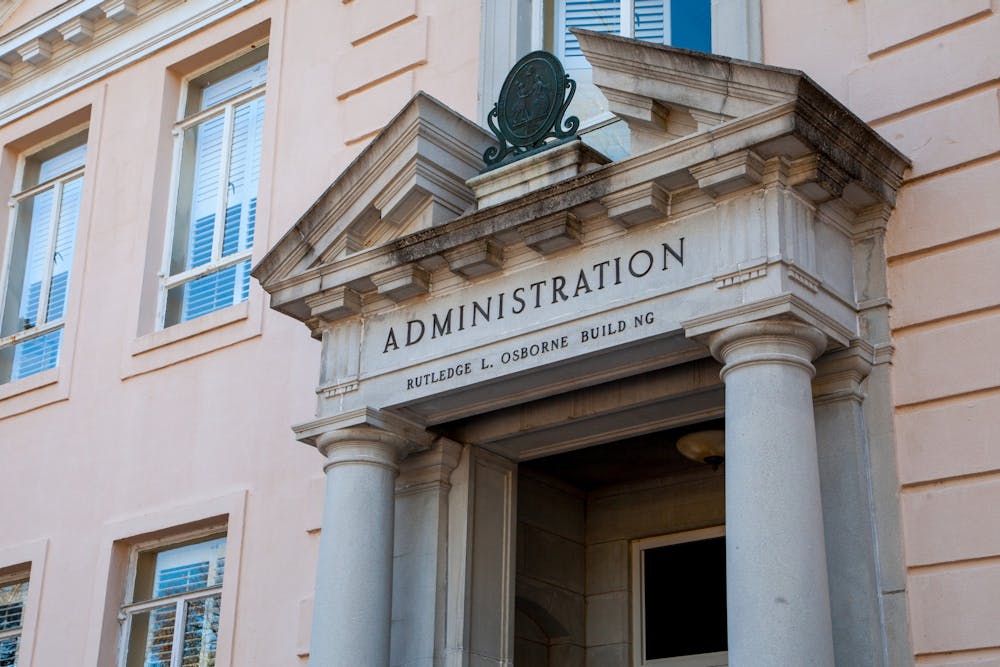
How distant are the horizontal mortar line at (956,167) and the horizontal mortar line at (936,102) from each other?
422mm

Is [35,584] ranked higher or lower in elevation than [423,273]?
lower

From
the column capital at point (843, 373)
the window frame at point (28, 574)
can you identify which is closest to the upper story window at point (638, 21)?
the column capital at point (843, 373)

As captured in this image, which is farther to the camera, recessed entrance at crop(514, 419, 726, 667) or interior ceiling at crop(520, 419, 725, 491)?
recessed entrance at crop(514, 419, 726, 667)

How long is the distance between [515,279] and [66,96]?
23.7 ft

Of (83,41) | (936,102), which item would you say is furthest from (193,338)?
(936,102)

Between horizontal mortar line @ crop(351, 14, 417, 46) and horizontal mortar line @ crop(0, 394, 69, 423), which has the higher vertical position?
horizontal mortar line @ crop(351, 14, 417, 46)

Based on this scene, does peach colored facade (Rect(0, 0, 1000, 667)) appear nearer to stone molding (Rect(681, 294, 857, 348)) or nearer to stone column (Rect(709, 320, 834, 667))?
stone molding (Rect(681, 294, 857, 348))

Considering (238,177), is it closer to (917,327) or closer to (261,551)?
(261,551)

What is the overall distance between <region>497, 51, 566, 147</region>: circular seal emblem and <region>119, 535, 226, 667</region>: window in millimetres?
4115

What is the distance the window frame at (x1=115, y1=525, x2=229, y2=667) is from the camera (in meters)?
12.2

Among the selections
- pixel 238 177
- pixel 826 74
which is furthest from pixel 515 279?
pixel 238 177

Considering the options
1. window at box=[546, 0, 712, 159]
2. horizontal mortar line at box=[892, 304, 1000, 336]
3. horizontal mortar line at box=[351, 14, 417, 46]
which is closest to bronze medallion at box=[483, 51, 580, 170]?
window at box=[546, 0, 712, 159]

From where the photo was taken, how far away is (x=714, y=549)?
11.7 m

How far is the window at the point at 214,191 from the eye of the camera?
13.5m
